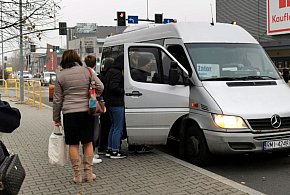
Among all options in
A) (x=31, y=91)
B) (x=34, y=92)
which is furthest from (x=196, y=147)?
(x=31, y=91)

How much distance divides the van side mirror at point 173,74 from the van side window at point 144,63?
1.45 ft

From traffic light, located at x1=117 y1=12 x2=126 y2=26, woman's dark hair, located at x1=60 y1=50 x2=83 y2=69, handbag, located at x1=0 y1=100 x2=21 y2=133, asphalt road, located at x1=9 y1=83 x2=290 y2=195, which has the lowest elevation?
asphalt road, located at x1=9 y1=83 x2=290 y2=195

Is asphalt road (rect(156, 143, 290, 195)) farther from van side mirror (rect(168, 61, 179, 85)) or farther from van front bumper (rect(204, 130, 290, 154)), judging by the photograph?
van side mirror (rect(168, 61, 179, 85))

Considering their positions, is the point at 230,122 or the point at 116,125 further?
the point at 116,125

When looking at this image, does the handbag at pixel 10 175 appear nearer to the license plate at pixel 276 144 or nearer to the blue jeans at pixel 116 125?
the blue jeans at pixel 116 125

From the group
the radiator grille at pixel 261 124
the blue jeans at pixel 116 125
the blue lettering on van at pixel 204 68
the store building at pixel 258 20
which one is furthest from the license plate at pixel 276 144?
the store building at pixel 258 20

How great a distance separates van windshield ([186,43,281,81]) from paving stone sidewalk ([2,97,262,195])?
160 cm

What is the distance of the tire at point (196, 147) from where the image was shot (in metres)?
6.17

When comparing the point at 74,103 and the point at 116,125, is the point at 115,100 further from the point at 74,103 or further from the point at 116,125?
the point at 74,103

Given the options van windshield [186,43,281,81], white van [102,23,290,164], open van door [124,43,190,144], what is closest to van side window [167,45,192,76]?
white van [102,23,290,164]

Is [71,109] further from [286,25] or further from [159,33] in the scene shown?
[286,25]

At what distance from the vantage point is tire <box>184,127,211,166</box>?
617cm

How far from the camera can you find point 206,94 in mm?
6062

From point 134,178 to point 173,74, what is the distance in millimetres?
1790
